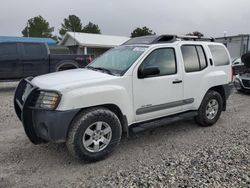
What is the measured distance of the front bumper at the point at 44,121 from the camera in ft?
10.0

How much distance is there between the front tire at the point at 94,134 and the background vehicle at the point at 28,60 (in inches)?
270

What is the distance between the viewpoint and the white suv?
318 centimetres

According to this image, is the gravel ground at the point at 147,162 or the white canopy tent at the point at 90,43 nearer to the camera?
the gravel ground at the point at 147,162

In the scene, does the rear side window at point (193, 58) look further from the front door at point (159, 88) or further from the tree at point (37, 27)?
the tree at point (37, 27)

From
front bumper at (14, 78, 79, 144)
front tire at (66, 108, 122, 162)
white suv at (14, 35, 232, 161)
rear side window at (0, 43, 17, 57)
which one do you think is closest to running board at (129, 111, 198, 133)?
white suv at (14, 35, 232, 161)

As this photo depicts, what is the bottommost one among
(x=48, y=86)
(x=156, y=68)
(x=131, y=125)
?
(x=131, y=125)

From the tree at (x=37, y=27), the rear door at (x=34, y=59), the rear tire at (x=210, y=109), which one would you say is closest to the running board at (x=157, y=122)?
the rear tire at (x=210, y=109)

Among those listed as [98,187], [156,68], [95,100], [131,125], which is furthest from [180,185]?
[156,68]

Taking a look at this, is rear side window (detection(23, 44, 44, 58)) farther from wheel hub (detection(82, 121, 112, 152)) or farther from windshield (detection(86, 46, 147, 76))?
wheel hub (detection(82, 121, 112, 152))

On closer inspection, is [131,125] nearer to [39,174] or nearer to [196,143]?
[196,143]

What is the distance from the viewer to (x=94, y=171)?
3.25m

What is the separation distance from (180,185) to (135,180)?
56cm

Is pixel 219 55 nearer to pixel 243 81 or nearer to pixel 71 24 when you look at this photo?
pixel 243 81

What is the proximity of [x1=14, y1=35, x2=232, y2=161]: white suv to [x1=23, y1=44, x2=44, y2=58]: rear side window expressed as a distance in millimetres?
5717
